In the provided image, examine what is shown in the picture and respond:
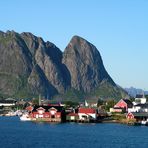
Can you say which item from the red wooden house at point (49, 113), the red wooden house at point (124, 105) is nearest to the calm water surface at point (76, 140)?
the red wooden house at point (49, 113)

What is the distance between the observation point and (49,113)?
107 meters

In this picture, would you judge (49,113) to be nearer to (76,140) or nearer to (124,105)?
(124,105)

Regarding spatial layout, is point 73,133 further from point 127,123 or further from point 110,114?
point 110,114

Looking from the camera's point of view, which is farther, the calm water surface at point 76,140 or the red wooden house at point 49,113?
the red wooden house at point 49,113

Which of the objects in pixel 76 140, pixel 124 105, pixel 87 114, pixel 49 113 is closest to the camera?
pixel 76 140

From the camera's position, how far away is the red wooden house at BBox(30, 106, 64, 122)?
4168 inches

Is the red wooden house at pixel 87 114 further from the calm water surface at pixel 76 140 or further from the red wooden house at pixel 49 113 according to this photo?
the calm water surface at pixel 76 140

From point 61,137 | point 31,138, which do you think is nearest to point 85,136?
point 61,137

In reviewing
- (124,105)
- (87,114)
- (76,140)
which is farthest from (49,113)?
(76,140)

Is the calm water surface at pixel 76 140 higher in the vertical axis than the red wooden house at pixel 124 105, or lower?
lower

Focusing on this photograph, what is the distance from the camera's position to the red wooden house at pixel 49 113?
106 meters

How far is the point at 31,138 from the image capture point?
216 ft

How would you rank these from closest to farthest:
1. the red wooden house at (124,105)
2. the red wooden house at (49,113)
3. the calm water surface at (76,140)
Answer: the calm water surface at (76,140)
the red wooden house at (49,113)
the red wooden house at (124,105)

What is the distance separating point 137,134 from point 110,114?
3989cm
